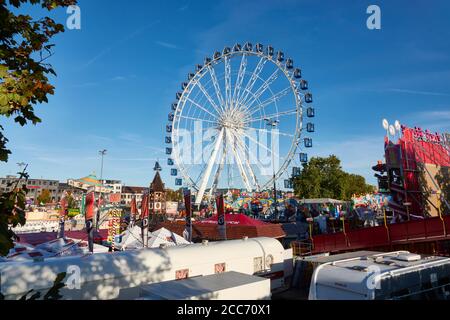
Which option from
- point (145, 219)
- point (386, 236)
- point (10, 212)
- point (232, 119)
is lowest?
point (386, 236)

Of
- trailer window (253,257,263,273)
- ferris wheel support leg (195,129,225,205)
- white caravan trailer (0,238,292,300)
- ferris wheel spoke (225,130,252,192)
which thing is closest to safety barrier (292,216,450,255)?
white caravan trailer (0,238,292,300)

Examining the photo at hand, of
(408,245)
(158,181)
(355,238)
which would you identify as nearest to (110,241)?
(355,238)

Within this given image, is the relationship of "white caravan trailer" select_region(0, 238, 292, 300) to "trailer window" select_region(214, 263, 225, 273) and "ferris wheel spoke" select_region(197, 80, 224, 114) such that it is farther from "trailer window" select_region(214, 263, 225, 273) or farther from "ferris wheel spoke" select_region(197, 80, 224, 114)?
"ferris wheel spoke" select_region(197, 80, 224, 114)

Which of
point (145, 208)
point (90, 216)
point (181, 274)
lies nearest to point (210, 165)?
point (145, 208)

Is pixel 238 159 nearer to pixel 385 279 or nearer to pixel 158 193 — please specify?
pixel 158 193

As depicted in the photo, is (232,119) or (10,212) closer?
(10,212)

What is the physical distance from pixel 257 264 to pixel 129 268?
564 cm

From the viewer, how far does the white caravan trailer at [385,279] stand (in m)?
7.32

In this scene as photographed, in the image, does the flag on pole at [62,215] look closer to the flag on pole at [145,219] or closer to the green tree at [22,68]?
the flag on pole at [145,219]

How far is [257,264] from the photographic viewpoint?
12781 mm

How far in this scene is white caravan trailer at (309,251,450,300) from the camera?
732cm

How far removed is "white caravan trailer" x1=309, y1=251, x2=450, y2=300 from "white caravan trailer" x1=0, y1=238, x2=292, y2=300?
412cm
